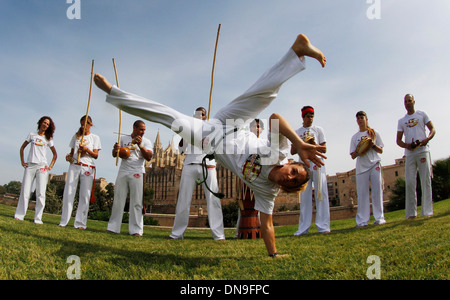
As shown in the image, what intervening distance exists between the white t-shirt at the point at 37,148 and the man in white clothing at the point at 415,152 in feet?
31.8

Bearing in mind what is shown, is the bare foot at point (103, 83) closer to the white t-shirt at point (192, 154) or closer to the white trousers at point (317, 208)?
the white t-shirt at point (192, 154)

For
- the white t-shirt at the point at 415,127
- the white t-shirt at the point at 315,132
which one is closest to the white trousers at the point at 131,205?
the white t-shirt at the point at 315,132

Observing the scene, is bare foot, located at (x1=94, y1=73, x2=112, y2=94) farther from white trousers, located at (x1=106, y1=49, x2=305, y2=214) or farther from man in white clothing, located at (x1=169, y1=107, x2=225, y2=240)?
man in white clothing, located at (x1=169, y1=107, x2=225, y2=240)

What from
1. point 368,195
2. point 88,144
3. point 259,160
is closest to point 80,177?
point 88,144

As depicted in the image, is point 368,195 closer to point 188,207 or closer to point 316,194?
point 316,194

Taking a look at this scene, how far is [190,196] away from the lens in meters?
6.83

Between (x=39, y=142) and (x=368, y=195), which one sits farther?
(x=39, y=142)

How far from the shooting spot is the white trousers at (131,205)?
286 inches

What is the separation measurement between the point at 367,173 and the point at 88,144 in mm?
7624

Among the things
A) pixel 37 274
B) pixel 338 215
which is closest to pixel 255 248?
pixel 37 274

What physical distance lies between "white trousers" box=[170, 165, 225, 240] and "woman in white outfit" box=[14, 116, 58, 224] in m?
3.73
